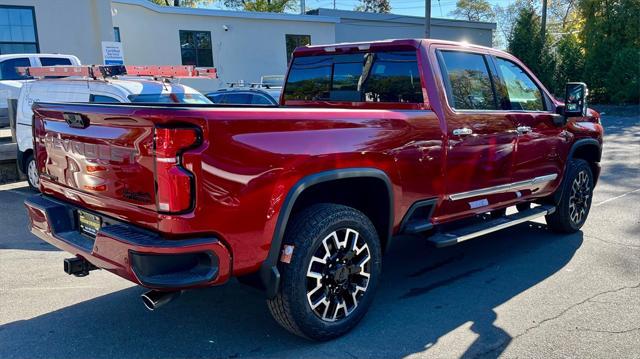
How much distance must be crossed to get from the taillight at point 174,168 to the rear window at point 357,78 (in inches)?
88.0

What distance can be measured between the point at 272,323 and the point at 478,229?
1901mm

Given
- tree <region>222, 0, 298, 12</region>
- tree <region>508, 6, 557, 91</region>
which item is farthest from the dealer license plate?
tree <region>222, 0, 298, 12</region>

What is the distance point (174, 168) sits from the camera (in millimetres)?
2824

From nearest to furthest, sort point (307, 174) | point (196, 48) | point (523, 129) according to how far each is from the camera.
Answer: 1. point (307, 174)
2. point (523, 129)
3. point (196, 48)

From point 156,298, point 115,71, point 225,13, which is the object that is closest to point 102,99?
point 115,71

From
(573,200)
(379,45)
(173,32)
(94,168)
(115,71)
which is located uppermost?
(173,32)

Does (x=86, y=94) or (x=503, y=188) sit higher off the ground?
(x=86, y=94)

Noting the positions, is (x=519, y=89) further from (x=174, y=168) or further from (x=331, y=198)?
(x=174, y=168)

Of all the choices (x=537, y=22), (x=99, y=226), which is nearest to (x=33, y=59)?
(x=99, y=226)

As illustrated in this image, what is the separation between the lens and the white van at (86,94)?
25.1 ft

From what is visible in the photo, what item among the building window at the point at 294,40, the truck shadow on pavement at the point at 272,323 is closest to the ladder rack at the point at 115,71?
the truck shadow on pavement at the point at 272,323

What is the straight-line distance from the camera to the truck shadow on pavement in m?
3.52

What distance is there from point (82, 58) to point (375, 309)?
49.0 ft

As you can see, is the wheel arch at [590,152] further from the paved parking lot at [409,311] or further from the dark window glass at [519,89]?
the paved parking lot at [409,311]
